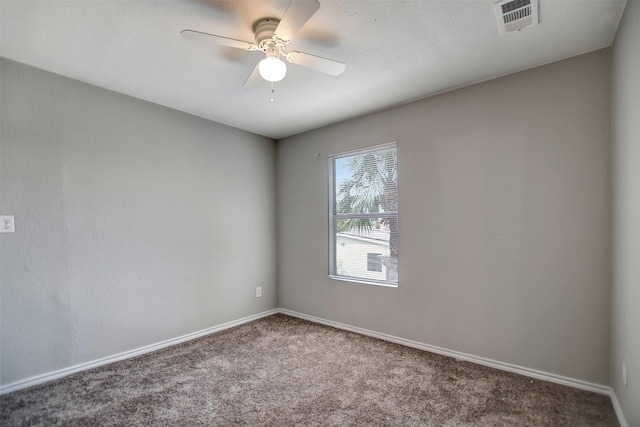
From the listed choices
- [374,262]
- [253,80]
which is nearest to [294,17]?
[253,80]

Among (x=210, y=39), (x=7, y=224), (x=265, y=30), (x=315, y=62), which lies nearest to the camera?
(x=210, y=39)

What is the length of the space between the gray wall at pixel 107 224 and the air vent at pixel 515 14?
111 inches

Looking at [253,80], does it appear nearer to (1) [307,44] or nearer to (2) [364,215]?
(1) [307,44]

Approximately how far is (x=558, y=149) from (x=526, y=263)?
2.84ft

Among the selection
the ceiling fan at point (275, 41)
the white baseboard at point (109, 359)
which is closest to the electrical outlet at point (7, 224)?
the white baseboard at point (109, 359)

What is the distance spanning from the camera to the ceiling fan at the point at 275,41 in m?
1.55

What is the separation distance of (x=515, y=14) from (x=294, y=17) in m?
1.27

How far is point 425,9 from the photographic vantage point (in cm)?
173

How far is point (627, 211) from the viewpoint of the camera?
173 cm

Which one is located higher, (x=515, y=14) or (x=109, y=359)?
(x=515, y=14)

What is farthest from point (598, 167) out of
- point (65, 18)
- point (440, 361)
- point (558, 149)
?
point (65, 18)

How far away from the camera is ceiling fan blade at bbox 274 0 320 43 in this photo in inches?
54.6

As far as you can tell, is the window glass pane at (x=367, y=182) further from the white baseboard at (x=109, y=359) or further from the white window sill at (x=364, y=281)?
the white baseboard at (x=109, y=359)

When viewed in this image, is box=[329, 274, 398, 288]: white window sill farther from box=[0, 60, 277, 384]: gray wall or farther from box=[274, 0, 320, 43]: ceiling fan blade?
box=[274, 0, 320, 43]: ceiling fan blade
